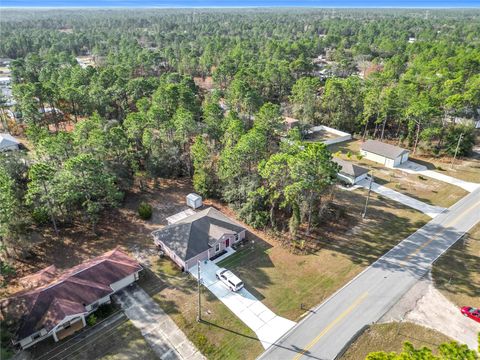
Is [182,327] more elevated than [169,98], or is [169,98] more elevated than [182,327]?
[169,98]

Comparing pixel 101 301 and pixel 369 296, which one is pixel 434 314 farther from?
pixel 101 301

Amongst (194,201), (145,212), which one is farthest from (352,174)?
(145,212)

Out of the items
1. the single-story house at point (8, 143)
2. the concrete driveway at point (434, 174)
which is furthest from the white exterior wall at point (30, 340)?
the concrete driveway at point (434, 174)

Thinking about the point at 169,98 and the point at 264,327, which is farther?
the point at 169,98

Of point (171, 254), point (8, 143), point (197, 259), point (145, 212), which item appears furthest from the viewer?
point (8, 143)

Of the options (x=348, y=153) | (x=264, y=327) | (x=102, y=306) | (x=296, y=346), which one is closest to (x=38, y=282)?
(x=102, y=306)

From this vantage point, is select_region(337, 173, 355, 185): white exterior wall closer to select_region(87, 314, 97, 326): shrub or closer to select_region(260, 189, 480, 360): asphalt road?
select_region(260, 189, 480, 360): asphalt road

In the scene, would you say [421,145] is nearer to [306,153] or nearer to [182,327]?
[306,153]
